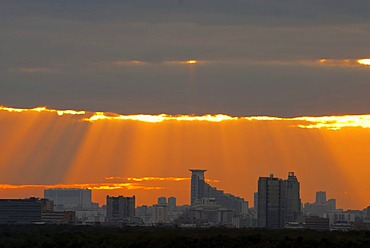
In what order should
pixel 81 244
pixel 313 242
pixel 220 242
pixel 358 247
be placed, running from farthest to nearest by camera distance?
pixel 81 244
pixel 220 242
pixel 313 242
pixel 358 247


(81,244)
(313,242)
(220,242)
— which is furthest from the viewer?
(81,244)

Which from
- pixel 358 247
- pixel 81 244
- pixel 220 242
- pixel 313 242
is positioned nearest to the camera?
pixel 358 247

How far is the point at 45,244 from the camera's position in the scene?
14725 cm

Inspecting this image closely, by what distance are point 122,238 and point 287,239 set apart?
1590 inches

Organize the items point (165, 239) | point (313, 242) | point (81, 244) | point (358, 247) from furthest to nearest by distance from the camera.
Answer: point (81, 244)
point (165, 239)
point (313, 242)
point (358, 247)

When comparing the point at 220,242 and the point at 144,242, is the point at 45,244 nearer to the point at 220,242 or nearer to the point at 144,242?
the point at 144,242

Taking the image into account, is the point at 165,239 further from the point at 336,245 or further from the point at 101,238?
the point at 336,245

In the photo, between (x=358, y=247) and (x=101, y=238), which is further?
(x=101, y=238)

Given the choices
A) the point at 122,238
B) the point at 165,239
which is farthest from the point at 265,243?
the point at 122,238

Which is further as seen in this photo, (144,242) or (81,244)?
(81,244)

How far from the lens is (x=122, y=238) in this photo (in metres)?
148

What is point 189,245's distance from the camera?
120500 millimetres

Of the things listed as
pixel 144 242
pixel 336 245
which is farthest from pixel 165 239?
pixel 336 245

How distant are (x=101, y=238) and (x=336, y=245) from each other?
54801 mm
